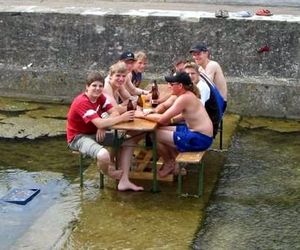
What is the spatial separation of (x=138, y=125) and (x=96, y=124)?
421mm

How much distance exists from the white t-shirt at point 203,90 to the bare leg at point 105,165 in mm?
1205

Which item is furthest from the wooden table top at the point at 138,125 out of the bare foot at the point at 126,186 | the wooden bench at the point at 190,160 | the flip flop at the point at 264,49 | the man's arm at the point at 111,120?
the flip flop at the point at 264,49

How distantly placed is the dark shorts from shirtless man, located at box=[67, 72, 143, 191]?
51cm

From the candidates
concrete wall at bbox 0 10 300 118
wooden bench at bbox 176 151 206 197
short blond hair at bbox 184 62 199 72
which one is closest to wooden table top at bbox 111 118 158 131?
wooden bench at bbox 176 151 206 197

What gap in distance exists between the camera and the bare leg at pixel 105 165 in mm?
6629

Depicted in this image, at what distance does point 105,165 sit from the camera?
6.70m

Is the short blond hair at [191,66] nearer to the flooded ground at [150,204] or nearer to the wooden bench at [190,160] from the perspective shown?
the wooden bench at [190,160]

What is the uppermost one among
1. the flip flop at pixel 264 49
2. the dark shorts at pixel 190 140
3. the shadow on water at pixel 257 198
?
the flip flop at pixel 264 49

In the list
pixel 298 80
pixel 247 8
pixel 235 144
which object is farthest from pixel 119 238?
pixel 247 8

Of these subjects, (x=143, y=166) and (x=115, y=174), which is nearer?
(x=115, y=174)

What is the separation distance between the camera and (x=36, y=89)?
10664mm

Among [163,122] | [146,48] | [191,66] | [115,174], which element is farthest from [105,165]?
[146,48]

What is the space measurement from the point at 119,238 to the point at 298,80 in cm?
496

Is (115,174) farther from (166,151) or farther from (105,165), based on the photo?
(166,151)
